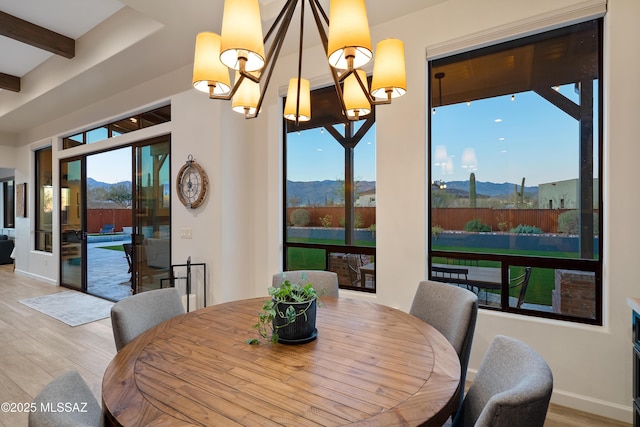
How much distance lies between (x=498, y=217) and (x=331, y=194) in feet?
5.31

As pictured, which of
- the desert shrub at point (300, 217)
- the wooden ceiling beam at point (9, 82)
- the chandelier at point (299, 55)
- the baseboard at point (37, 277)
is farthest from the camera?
the baseboard at point (37, 277)

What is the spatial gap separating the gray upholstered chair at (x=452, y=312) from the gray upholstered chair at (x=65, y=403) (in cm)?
137

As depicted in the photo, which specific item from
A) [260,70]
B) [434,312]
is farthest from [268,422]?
[260,70]

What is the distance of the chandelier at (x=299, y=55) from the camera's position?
4.25 ft

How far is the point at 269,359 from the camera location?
1254 mm

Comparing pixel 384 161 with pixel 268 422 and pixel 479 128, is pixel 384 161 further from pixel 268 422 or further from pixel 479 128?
pixel 268 422

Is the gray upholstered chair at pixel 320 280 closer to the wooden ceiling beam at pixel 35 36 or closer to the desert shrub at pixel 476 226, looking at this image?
the desert shrub at pixel 476 226

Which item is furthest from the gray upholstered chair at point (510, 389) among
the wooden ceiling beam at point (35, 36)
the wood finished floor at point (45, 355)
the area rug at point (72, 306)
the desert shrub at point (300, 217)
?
the wooden ceiling beam at point (35, 36)

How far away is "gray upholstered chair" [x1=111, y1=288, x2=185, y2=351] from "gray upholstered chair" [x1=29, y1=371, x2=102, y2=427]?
1.97 feet

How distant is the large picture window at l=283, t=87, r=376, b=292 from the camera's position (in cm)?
323

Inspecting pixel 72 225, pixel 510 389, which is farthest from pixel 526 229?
pixel 72 225

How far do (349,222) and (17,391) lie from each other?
308 cm

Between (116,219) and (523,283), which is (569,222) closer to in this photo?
(523,283)

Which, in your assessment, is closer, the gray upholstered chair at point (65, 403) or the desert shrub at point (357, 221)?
the gray upholstered chair at point (65, 403)
